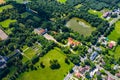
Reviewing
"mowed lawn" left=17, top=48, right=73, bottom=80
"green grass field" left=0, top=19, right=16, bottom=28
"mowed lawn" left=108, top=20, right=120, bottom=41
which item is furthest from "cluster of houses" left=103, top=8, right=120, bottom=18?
"green grass field" left=0, top=19, right=16, bottom=28

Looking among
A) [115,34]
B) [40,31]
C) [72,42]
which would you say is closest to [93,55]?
[72,42]

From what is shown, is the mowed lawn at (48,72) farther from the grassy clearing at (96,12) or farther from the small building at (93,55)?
the grassy clearing at (96,12)

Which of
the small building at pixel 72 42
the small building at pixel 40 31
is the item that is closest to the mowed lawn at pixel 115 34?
the small building at pixel 72 42

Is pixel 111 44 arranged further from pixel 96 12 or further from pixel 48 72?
pixel 48 72

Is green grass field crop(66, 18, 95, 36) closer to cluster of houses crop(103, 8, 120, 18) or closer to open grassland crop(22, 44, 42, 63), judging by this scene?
cluster of houses crop(103, 8, 120, 18)

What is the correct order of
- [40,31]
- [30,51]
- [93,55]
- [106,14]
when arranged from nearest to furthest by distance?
[93,55] → [30,51] → [40,31] → [106,14]

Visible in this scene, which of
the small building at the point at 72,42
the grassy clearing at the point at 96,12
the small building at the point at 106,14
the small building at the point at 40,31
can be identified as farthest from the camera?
the grassy clearing at the point at 96,12

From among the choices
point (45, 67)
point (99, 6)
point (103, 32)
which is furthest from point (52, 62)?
point (99, 6)

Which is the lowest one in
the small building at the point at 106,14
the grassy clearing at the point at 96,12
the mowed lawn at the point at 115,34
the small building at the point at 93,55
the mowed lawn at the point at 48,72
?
the mowed lawn at the point at 48,72

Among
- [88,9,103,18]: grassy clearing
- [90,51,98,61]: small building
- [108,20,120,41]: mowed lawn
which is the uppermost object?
[88,9,103,18]: grassy clearing
